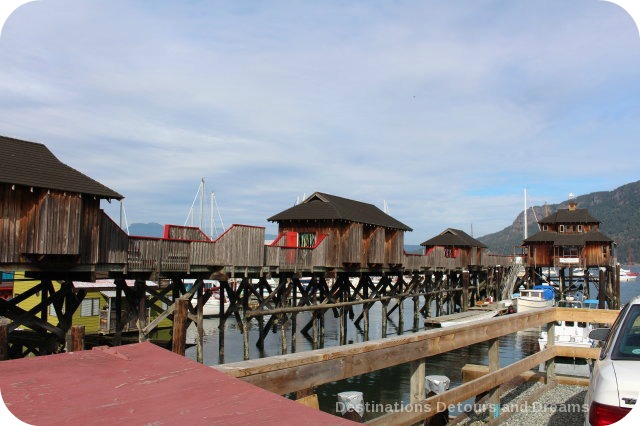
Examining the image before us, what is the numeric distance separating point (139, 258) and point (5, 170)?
5.74 meters

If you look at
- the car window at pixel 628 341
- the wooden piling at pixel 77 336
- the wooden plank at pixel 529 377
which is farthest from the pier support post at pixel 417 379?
the wooden piling at pixel 77 336

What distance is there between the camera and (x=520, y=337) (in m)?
37.7

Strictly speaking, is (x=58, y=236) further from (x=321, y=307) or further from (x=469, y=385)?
(x=321, y=307)

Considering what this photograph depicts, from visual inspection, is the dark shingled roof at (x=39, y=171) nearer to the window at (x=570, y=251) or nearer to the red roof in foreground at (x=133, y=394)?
the red roof in foreground at (x=133, y=394)

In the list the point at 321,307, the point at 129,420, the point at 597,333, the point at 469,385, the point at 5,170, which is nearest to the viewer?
the point at 129,420

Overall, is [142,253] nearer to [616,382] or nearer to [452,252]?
[616,382]

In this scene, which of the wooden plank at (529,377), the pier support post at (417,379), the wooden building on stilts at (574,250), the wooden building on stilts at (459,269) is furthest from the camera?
the wooden building on stilts at (574,250)

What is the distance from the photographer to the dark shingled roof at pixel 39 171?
16.4m

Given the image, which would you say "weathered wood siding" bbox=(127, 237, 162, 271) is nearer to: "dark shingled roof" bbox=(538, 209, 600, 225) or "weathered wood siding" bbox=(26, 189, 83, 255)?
"weathered wood siding" bbox=(26, 189, 83, 255)

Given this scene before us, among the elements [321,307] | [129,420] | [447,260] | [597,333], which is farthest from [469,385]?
[447,260]

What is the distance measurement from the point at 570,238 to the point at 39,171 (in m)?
53.6

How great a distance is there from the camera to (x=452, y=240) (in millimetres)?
56906

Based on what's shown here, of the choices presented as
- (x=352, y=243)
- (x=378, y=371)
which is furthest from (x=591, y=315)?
(x=352, y=243)

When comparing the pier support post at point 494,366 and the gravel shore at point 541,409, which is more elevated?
the pier support post at point 494,366
